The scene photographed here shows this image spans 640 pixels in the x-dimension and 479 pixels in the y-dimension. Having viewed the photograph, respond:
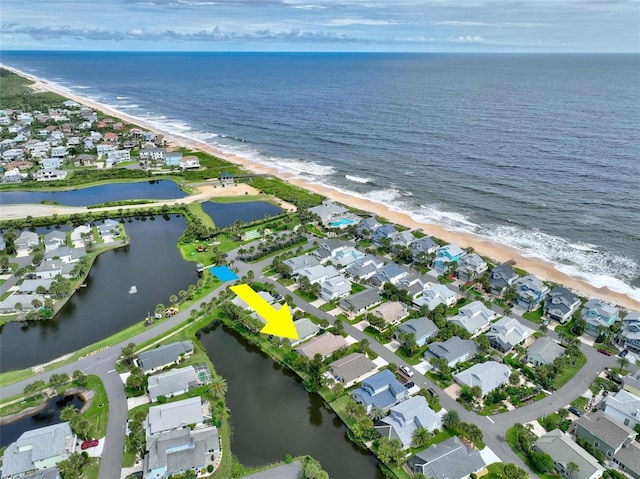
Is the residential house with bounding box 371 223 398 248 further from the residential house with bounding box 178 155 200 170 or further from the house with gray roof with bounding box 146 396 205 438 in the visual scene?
the residential house with bounding box 178 155 200 170

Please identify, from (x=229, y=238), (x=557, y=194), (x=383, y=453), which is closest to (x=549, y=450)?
(x=383, y=453)

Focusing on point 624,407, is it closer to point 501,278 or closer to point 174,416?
point 501,278

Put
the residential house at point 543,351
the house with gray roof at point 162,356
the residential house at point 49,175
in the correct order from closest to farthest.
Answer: the house with gray roof at point 162,356 < the residential house at point 543,351 < the residential house at point 49,175

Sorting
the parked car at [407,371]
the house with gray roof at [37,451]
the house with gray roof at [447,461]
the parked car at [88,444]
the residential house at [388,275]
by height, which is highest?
the residential house at [388,275]

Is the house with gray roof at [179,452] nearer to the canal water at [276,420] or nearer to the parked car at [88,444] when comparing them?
the canal water at [276,420]

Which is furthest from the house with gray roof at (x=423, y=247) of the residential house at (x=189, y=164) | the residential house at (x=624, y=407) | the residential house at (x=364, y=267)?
the residential house at (x=189, y=164)

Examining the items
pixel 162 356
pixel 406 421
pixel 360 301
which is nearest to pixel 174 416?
pixel 162 356
